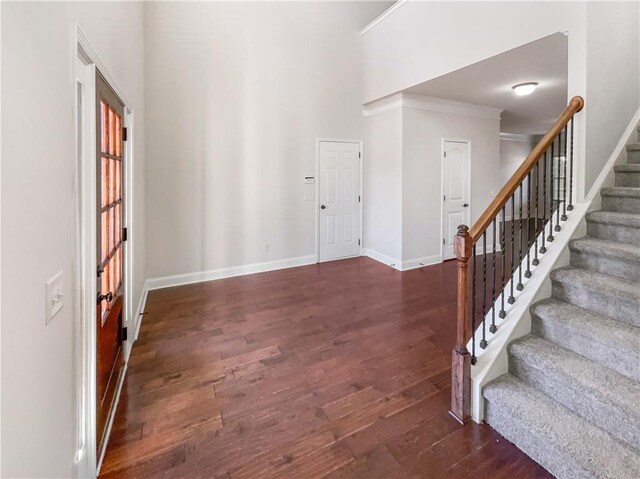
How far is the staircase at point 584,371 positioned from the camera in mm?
1454

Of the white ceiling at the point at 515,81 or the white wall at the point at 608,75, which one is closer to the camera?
the white wall at the point at 608,75

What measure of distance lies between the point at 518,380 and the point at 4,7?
256cm

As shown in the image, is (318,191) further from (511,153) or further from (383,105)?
(511,153)

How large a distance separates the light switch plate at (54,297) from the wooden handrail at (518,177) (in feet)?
5.98

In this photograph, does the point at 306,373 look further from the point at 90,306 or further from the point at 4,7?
the point at 4,7

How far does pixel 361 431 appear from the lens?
182 centimetres

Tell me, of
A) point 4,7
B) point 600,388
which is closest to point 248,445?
point 600,388

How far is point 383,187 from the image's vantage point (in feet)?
17.6

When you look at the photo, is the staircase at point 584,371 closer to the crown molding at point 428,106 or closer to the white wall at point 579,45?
the white wall at point 579,45

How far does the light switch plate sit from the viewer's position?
3.18ft

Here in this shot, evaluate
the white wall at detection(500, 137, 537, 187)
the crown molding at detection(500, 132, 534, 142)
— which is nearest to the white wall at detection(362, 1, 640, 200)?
the crown molding at detection(500, 132, 534, 142)

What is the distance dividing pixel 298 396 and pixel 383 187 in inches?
155

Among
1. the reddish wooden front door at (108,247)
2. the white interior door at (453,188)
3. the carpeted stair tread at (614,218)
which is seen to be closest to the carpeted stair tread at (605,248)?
the carpeted stair tread at (614,218)

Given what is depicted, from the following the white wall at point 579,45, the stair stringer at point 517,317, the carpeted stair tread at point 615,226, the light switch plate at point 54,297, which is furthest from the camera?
the white wall at point 579,45
